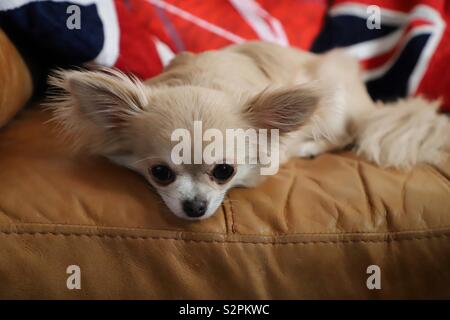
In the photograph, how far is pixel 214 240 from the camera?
3.51 feet

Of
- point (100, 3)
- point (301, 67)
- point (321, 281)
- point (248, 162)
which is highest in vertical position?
point (100, 3)

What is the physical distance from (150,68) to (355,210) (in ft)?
2.89

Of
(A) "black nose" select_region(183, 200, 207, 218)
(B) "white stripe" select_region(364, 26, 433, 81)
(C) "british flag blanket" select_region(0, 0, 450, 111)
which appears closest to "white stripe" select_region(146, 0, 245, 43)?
(C) "british flag blanket" select_region(0, 0, 450, 111)

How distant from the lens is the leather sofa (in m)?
1.04

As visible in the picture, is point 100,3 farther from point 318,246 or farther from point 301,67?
point 318,246

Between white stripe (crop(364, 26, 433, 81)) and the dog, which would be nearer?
the dog

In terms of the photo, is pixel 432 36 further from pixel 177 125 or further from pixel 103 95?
pixel 103 95

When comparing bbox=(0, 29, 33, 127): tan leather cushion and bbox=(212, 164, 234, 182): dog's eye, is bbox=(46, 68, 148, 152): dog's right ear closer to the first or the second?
bbox=(0, 29, 33, 127): tan leather cushion

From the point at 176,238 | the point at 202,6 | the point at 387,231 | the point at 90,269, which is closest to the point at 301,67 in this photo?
the point at 202,6

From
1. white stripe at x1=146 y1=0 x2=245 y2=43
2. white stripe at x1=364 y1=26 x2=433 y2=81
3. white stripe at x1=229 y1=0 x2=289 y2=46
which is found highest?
white stripe at x1=229 y1=0 x2=289 y2=46

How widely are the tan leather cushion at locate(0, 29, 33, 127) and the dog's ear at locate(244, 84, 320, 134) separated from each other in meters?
0.61

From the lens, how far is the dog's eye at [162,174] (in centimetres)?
121

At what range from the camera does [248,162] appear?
131 cm

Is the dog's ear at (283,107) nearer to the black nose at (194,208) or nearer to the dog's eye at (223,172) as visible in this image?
the dog's eye at (223,172)
